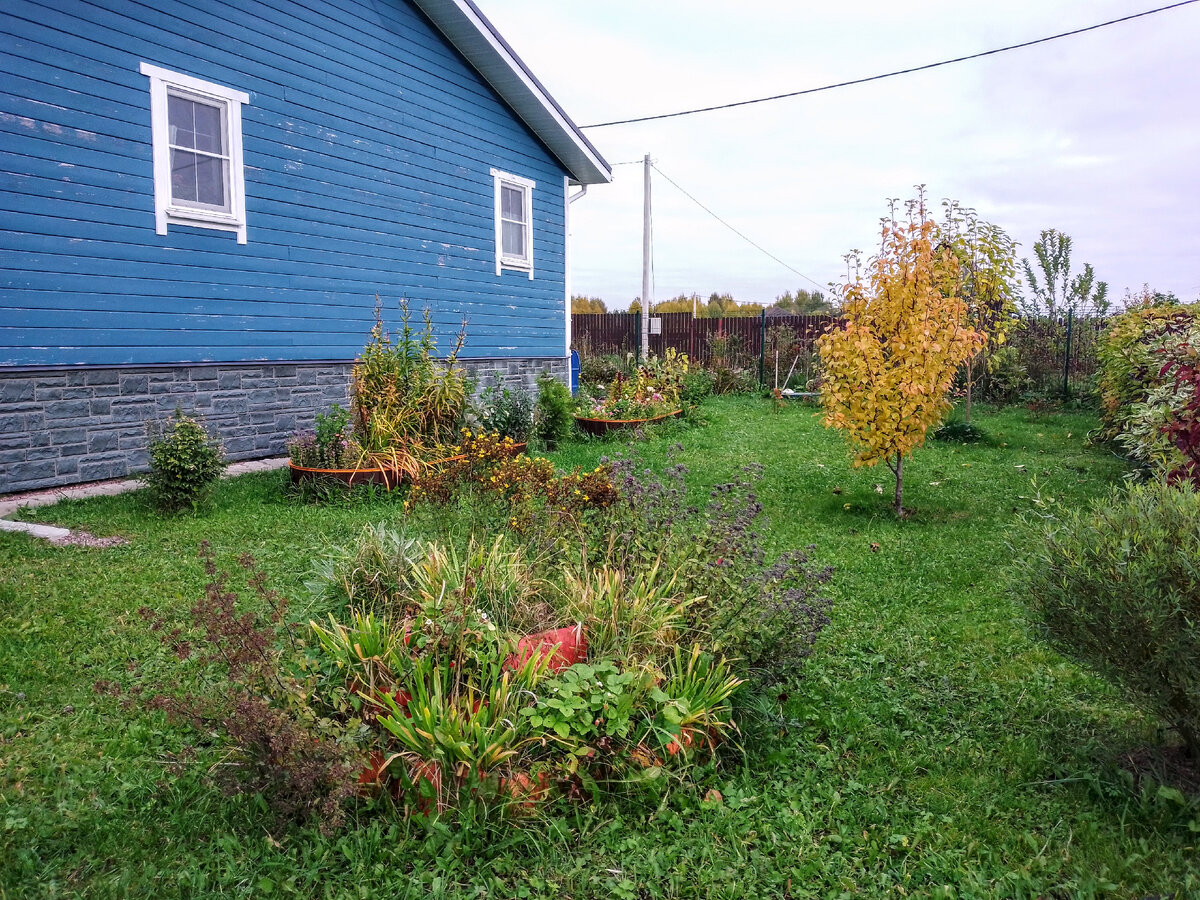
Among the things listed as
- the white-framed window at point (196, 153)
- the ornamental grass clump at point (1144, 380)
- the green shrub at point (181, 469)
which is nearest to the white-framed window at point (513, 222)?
the white-framed window at point (196, 153)

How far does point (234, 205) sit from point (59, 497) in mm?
3683

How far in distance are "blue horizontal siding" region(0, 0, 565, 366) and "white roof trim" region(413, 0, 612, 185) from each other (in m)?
0.22

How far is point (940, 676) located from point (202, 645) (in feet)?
11.3

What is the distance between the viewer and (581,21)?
12.5 metres

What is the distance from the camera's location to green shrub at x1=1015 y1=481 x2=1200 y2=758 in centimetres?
238

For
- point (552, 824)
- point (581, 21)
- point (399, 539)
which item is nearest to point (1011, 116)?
point (581, 21)

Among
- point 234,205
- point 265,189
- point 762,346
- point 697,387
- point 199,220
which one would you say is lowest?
point 697,387

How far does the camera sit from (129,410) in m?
7.52

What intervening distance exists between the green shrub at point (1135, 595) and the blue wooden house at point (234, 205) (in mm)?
7806

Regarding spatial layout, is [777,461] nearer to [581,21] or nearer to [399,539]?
[399,539]

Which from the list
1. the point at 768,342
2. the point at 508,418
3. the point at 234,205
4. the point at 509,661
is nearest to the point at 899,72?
the point at 768,342

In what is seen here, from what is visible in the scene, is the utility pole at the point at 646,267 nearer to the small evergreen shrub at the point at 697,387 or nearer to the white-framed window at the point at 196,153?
the small evergreen shrub at the point at 697,387

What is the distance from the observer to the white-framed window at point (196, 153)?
300 inches

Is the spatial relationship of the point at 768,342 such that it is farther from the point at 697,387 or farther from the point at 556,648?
the point at 556,648
